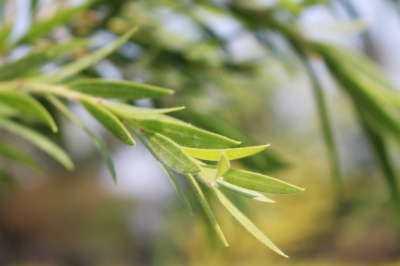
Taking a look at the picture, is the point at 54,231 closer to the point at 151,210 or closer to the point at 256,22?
the point at 151,210

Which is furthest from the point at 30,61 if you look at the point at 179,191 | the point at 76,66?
the point at 179,191

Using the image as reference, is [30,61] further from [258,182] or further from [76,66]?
[258,182]

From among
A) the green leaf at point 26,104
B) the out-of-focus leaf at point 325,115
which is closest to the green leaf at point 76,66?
the green leaf at point 26,104

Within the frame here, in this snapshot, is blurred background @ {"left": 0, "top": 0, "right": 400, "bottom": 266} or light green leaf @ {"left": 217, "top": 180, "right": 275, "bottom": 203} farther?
blurred background @ {"left": 0, "top": 0, "right": 400, "bottom": 266}

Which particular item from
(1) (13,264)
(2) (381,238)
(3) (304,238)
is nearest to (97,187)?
(1) (13,264)

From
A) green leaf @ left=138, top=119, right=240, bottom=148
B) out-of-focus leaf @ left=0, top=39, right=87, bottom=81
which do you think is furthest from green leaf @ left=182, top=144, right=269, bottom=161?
out-of-focus leaf @ left=0, top=39, right=87, bottom=81

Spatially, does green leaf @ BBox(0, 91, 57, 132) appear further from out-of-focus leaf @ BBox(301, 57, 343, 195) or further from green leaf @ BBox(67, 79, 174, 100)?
out-of-focus leaf @ BBox(301, 57, 343, 195)

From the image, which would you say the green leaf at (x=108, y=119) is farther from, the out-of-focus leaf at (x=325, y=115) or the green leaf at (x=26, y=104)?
the out-of-focus leaf at (x=325, y=115)
